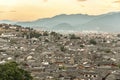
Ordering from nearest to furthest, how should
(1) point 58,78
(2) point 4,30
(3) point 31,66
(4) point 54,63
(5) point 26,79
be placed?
(5) point 26,79 < (1) point 58,78 < (3) point 31,66 < (4) point 54,63 < (2) point 4,30

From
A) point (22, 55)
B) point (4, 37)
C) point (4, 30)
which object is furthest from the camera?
point (4, 30)

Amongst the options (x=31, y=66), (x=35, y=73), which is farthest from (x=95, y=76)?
(x=31, y=66)

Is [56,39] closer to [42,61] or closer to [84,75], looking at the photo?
[42,61]

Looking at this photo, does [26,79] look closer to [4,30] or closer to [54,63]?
[54,63]

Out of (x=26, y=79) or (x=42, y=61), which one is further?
(x=42, y=61)

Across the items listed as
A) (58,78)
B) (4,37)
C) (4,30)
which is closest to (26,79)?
(58,78)

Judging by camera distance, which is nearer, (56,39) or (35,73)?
(35,73)

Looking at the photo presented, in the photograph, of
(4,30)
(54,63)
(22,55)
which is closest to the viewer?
(54,63)

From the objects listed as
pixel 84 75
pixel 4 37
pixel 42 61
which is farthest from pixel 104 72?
pixel 4 37

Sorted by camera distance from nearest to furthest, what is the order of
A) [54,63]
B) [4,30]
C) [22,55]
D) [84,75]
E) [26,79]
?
[26,79] → [84,75] → [54,63] → [22,55] → [4,30]
